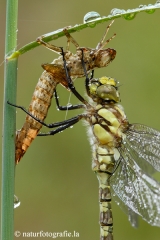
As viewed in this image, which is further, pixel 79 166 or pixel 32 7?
pixel 32 7

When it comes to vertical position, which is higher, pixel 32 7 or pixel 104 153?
pixel 32 7

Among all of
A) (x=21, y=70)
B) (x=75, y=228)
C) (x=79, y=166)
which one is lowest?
(x=75, y=228)

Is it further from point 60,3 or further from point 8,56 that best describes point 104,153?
point 60,3

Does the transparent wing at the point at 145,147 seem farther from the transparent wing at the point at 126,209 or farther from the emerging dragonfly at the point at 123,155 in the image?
the transparent wing at the point at 126,209

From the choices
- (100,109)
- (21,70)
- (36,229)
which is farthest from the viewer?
(21,70)

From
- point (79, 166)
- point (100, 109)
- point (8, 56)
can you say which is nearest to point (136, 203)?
point (100, 109)

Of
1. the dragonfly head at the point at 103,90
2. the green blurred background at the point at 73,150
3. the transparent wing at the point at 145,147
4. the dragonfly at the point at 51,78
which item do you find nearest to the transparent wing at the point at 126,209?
the transparent wing at the point at 145,147
